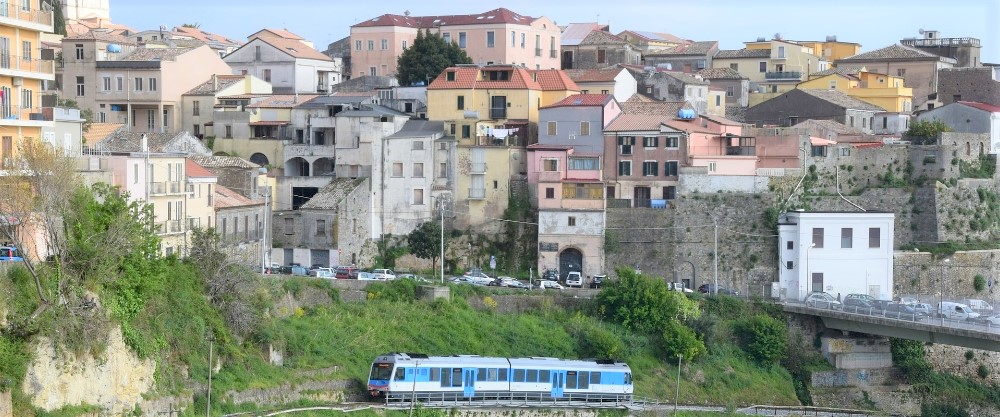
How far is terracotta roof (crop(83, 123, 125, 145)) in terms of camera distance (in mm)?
65938

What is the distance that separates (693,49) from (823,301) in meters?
35.4

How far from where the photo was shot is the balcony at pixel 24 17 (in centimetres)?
4838

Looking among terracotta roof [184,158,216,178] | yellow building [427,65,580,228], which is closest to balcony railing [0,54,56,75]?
terracotta roof [184,158,216,178]

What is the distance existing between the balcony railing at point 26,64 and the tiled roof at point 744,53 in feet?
158

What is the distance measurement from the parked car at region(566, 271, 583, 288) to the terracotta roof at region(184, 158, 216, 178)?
13.5 m

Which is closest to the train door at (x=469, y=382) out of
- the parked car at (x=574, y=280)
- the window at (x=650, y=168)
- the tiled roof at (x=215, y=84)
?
the parked car at (x=574, y=280)

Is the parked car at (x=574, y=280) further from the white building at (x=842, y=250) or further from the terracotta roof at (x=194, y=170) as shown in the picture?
the terracotta roof at (x=194, y=170)

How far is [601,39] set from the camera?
3716 inches

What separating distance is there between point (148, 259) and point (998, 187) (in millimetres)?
38349

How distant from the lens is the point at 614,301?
6169cm

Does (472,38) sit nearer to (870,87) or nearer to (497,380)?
(870,87)

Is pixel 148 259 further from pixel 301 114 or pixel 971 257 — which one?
pixel 971 257

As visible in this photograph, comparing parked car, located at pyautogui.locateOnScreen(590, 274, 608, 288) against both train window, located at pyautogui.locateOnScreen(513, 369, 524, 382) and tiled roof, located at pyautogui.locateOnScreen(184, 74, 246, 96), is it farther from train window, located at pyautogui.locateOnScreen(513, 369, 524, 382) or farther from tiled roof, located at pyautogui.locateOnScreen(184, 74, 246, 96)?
tiled roof, located at pyautogui.locateOnScreen(184, 74, 246, 96)

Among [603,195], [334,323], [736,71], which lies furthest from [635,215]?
[736,71]
